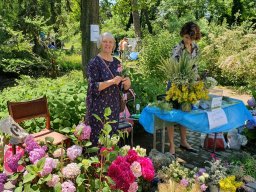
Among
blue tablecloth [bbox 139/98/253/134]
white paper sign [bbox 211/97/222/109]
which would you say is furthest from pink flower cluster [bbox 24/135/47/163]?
white paper sign [bbox 211/97/222/109]

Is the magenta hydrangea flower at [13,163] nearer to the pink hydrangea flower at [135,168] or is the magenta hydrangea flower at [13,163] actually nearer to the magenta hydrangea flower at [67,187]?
the magenta hydrangea flower at [67,187]

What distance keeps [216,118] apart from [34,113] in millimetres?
2146

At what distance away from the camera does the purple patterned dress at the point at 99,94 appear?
3.38m

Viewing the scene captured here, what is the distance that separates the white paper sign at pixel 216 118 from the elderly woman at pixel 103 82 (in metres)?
1.01

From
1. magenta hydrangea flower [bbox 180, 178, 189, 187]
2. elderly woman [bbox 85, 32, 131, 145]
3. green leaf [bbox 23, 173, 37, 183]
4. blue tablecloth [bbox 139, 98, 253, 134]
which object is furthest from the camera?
blue tablecloth [bbox 139, 98, 253, 134]

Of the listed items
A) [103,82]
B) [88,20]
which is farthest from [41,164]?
[88,20]

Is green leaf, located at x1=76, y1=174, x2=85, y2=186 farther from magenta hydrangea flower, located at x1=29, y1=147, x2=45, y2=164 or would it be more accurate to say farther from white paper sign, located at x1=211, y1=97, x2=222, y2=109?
white paper sign, located at x1=211, y1=97, x2=222, y2=109

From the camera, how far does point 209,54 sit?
11.7m

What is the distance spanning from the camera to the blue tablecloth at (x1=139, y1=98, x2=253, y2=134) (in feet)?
12.3

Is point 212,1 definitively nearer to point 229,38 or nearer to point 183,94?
point 229,38

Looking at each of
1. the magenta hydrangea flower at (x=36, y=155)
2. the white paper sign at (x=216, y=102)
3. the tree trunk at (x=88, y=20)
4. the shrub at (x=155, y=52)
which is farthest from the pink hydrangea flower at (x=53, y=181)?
the shrub at (x=155, y=52)

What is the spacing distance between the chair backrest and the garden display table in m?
1.23

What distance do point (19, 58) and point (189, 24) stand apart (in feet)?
29.3

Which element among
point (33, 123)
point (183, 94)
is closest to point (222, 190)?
point (183, 94)
